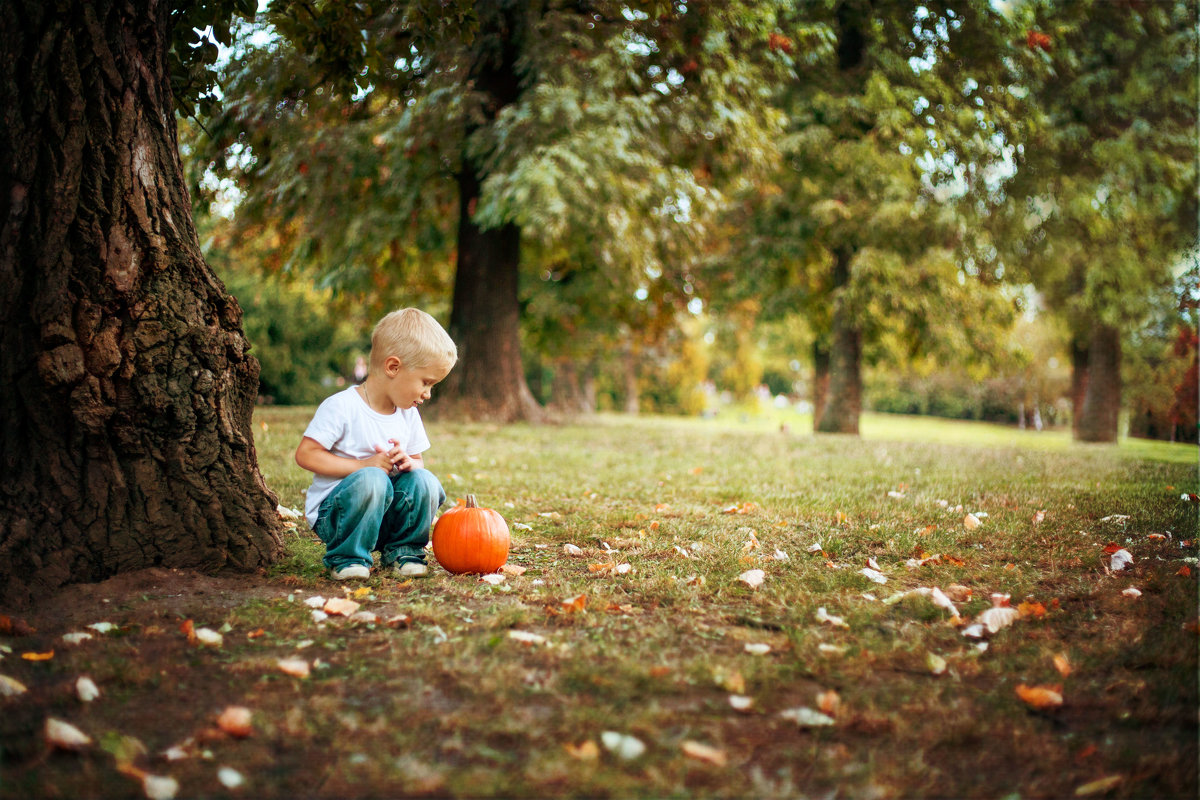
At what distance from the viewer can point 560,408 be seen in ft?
72.7

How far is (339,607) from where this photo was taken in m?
2.96

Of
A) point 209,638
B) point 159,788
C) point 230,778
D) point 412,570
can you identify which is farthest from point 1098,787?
point 412,570

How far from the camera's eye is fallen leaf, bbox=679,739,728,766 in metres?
1.92

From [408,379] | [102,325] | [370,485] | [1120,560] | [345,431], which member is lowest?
[1120,560]

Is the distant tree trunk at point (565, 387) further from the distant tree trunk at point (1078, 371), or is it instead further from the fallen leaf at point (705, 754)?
the fallen leaf at point (705, 754)

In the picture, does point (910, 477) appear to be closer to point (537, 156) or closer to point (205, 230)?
point (537, 156)

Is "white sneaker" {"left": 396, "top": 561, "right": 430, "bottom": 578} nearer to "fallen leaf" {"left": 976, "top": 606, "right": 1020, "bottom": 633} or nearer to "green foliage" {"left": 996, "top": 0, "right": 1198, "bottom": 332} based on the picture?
"fallen leaf" {"left": 976, "top": 606, "right": 1020, "bottom": 633}

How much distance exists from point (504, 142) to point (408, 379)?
760cm

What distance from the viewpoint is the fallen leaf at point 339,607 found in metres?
2.95

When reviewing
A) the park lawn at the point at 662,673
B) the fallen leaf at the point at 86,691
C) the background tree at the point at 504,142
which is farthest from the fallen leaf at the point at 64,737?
the background tree at the point at 504,142

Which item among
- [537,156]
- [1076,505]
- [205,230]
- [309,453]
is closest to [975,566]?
[1076,505]

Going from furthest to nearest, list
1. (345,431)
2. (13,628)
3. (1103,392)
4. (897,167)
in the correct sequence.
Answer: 1. (1103,392)
2. (897,167)
3. (345,431)
4. (13,628)

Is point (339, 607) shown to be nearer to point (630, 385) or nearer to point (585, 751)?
point (585, 751)

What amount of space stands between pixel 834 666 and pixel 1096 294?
15.1 m
